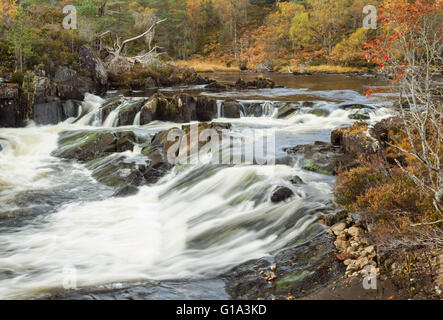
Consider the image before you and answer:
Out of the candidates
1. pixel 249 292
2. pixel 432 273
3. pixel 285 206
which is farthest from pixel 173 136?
pixel 432 273

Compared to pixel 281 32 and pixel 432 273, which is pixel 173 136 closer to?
pixel 432 273

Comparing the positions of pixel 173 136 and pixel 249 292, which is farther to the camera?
pixel 173 136

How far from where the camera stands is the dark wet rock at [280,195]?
883 cm

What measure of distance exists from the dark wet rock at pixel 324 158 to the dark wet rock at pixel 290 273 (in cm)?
419

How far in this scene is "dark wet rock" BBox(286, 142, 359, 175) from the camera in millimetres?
10922

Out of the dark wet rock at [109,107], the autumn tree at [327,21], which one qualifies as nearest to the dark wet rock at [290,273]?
the dark wet rock at [109,107]

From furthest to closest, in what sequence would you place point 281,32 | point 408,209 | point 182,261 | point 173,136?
1. point 281,32
2. point 173,136
3. point 182,261
4. point 408,209

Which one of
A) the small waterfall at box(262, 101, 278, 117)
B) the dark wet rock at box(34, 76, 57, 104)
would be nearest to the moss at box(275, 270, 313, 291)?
the small waterfall at box(262, 101, 278, 117)

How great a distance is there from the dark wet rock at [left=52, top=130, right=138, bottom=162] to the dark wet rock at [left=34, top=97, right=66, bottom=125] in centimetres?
366

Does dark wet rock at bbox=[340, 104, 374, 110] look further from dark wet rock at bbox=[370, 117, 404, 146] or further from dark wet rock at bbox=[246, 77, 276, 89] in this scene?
dark wet rock at bbox=[246, 77, 276, 89]

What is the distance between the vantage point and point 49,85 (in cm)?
1911

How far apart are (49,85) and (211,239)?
1502 cm

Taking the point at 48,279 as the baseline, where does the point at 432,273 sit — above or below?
above
